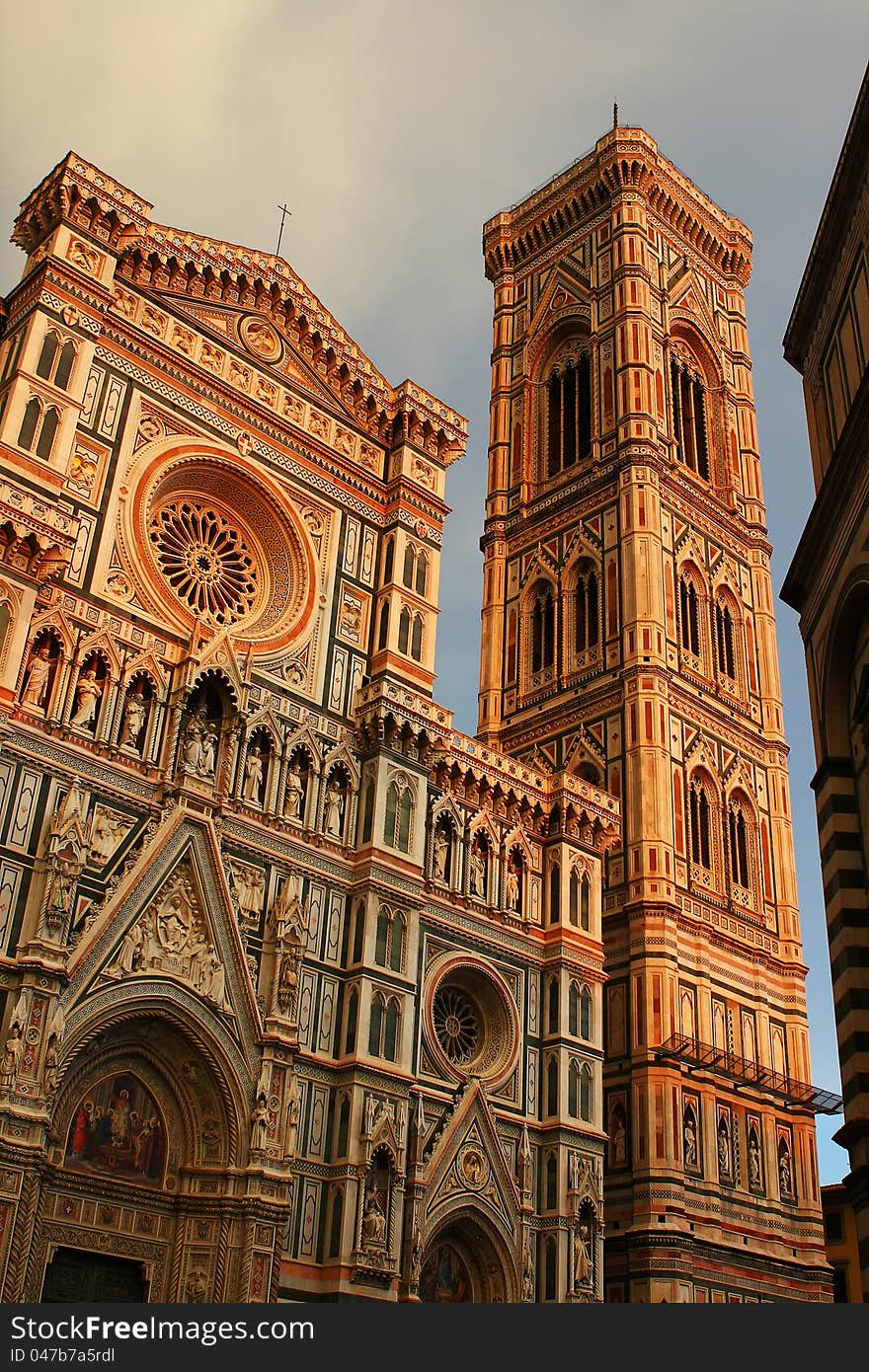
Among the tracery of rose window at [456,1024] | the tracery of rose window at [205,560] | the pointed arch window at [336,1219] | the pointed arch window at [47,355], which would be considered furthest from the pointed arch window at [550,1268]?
the pointed arch window at [47,355]

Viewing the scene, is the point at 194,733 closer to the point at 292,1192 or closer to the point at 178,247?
the point at 292,1192

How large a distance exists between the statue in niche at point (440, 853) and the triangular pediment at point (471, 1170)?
12.5ft

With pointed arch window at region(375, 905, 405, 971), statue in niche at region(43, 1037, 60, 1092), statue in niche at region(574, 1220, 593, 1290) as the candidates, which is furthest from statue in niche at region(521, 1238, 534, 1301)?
statue in niche at region(43, 1037, 60, 1092)

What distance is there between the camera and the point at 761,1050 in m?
32.1

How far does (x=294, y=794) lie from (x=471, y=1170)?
7136mm

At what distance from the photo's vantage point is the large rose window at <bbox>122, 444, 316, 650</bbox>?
24625 mm

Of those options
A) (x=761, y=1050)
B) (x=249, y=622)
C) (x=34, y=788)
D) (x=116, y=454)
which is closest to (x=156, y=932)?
(x=34, y=788)

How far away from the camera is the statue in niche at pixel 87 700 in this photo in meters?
21.8

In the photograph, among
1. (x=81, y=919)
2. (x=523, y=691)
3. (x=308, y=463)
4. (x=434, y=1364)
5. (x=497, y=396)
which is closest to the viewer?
(x=434, y=1364)

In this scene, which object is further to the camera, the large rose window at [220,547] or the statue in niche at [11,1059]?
the large rose window at [220,547]

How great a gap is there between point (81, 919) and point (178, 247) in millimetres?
13772

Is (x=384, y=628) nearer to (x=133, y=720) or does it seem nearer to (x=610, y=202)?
(x=133, y=720)

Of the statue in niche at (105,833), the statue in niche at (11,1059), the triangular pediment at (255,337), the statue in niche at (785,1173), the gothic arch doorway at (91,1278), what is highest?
the triangular pediment at (255,337)

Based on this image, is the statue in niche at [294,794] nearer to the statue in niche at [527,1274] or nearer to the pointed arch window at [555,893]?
the pointed arch window at [555,893]
